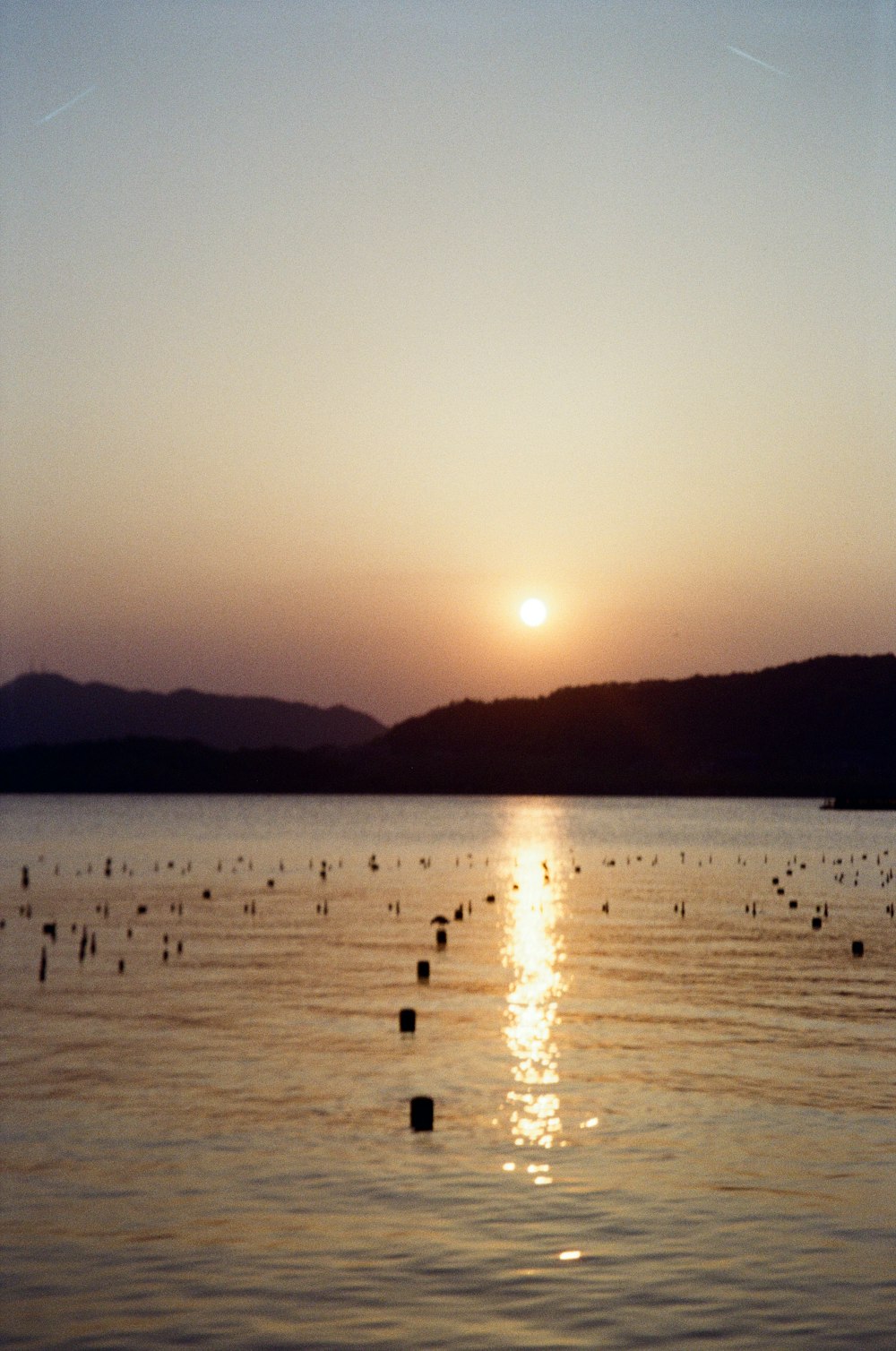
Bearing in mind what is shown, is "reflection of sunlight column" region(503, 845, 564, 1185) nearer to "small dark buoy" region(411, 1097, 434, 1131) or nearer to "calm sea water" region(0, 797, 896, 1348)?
"calm sea water" region(0, 797, 896, 1348)

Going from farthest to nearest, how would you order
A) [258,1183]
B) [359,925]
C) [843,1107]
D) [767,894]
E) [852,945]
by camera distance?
[767,894] < [359,925] < [852,945] < [843,1107] < [258,1183]

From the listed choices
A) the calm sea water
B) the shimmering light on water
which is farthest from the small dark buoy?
the shimmering light on water

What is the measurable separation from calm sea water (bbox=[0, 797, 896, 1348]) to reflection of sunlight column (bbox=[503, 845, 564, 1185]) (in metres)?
0.19

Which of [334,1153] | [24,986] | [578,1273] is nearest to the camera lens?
[578,1273]

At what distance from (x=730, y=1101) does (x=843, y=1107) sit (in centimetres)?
275

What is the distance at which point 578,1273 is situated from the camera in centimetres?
2573

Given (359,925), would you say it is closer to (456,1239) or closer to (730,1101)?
(730,1101)

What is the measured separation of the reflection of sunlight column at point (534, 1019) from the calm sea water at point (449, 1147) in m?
0.19

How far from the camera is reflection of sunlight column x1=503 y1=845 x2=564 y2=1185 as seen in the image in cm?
3697

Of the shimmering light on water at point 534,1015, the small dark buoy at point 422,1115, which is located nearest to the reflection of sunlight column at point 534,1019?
the shimmering light on water at point 534,1015

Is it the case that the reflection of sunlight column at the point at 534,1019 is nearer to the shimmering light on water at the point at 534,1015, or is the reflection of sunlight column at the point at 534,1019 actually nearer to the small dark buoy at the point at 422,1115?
the shimmering light on water at the point at 534,1015

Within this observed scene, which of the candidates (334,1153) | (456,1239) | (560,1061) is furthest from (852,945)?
(456,1239)

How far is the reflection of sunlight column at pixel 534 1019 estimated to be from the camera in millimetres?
36969

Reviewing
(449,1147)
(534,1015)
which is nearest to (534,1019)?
(534,1015)
